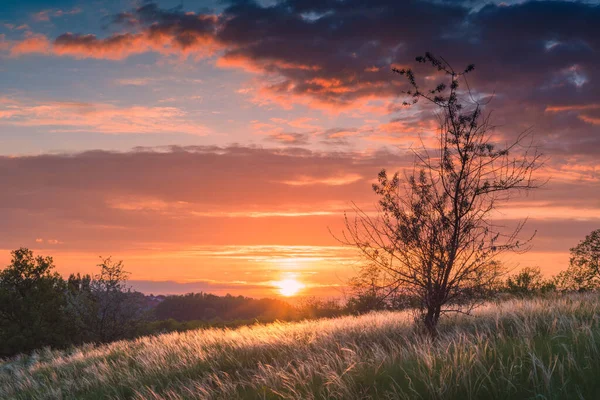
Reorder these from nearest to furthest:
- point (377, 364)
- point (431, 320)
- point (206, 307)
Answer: point (377, 364) → point (431, 320) → point (206, 307)

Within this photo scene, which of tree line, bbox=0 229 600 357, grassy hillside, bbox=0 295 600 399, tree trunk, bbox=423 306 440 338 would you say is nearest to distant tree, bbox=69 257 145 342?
tree line, bbox=0 229 600 357

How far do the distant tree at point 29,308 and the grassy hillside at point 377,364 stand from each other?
78.0ft

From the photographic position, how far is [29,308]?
41.3 meters

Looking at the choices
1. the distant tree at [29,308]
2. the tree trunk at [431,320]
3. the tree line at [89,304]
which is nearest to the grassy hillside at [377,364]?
the tree trunk at [431,320]

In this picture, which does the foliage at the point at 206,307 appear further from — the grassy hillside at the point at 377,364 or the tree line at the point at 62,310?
the grassy hillside at the point at 377,364

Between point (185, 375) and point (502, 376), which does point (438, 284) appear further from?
point (502, 376)

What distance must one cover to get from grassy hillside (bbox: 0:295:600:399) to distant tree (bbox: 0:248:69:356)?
23784 millimetres

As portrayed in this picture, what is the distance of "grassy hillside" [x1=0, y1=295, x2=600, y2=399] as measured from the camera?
5.53 m

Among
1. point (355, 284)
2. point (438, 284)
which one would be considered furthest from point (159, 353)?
point (438, 284)

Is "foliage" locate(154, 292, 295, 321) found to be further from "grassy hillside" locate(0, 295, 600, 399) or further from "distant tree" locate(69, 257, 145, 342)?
"grassy hillside" locate(0, 295, 600, 399)

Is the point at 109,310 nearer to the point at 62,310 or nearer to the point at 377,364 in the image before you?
the point at 62,310

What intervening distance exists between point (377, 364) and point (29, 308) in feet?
136

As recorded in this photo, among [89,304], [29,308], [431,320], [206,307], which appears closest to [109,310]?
[89,304]

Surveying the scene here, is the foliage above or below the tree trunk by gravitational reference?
below
